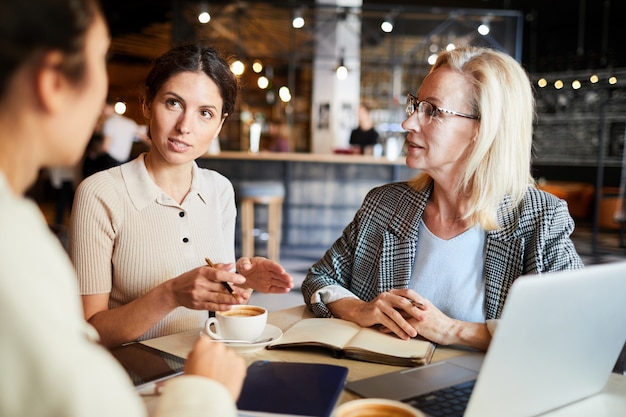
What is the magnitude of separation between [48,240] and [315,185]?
6.05 meters

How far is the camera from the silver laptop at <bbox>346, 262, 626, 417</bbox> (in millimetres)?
695

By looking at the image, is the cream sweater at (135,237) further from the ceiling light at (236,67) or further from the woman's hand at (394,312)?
the woman's hand at (394,312)

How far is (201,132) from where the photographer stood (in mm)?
1507

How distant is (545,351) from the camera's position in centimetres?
77

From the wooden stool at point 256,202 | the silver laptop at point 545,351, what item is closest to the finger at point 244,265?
the silver laptop at point 545,351

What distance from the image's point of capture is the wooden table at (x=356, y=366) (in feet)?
2.97

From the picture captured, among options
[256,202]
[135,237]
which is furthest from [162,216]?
[256,202]

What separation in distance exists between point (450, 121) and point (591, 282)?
903 millimetres

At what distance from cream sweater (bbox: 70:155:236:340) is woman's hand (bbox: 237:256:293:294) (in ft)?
0.61

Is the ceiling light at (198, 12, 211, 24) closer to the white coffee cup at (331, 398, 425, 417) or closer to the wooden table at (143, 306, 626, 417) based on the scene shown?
the wooden table at (143, 306, 626, 417)

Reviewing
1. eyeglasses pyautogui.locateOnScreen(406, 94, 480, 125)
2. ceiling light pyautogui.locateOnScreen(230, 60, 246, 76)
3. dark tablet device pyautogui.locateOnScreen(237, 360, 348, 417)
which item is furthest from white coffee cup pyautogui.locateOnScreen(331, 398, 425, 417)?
ceiling light pyautogui.locateOnScreen(230, 60, 246, 76)

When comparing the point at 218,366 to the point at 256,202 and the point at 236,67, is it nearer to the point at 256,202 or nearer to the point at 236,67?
the point at 236,67

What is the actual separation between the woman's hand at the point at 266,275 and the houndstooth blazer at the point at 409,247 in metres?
0.12

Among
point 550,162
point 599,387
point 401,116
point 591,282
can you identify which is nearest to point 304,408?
point 591,282
